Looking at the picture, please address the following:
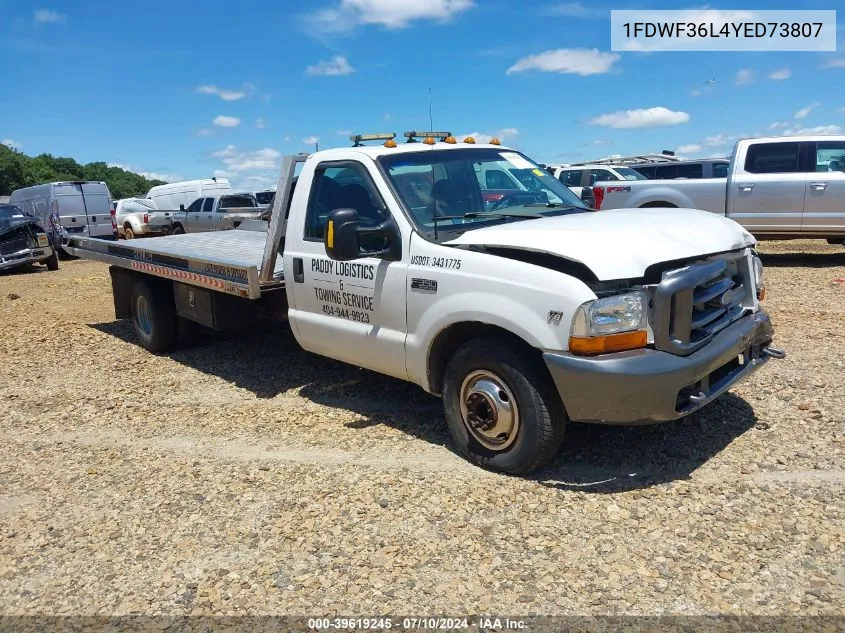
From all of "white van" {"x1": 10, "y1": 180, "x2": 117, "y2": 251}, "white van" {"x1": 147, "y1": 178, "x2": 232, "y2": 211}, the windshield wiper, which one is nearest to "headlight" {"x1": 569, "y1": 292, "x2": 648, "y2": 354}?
the windshield wiper

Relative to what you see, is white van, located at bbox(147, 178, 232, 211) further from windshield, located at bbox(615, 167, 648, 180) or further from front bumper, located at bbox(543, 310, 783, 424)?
front bumper, located at bbox(543, 310, 783, 424)

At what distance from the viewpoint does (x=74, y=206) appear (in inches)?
781

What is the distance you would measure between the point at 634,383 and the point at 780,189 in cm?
969

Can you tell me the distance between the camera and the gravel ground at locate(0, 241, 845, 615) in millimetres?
3074

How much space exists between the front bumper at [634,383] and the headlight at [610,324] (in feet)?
0.16

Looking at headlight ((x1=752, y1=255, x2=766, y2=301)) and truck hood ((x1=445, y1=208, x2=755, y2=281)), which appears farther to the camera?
headlight ((x1=752, y1=255, x2=766, y2=301))

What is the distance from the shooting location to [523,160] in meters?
5.47

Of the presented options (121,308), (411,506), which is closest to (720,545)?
(411,506)

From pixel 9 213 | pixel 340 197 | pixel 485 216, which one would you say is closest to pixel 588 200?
pixel 485 216

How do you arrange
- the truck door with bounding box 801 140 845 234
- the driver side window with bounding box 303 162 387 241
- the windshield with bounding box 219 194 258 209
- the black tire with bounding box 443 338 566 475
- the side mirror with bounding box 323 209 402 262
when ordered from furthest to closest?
the windshield with bounding box 219 194 258 209 → the truck door with bounding box 801 140 845 234 → the driver side window with bounding box 303 162 387 241 → the side mirror with bounding box 323 209 402 262 → the black tire with bounding box 443 338 566 475

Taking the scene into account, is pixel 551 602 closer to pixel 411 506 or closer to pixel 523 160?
pixel 411 506

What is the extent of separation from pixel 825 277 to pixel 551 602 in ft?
31.5

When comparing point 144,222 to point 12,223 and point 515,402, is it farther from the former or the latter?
point 515,402

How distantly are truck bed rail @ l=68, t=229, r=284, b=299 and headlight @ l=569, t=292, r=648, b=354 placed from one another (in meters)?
2.86
